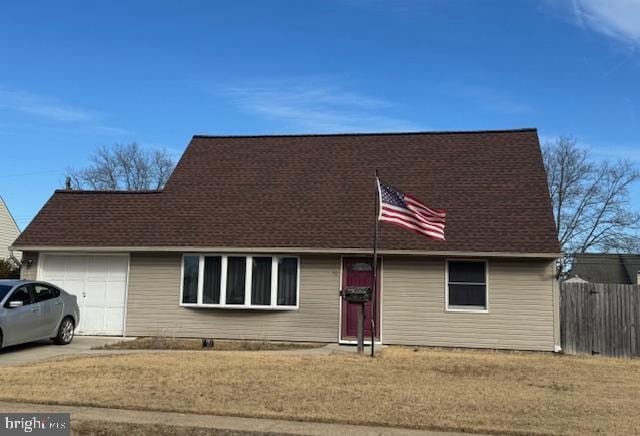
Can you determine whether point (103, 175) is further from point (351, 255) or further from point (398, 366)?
point (398, 366)

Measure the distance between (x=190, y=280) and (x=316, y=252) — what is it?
3583mm

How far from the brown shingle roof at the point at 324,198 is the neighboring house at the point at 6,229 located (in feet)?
66.2

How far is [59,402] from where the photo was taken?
795cm

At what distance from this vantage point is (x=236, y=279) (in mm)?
16531

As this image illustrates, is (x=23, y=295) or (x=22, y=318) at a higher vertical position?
(x=23, y=295)

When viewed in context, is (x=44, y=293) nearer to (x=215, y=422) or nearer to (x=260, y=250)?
(x=260, y=250)

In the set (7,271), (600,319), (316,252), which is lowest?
(600,319)

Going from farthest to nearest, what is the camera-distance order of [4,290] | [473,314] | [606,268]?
[606,268]
[473,314]
[4,290]

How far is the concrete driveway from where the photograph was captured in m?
12.2

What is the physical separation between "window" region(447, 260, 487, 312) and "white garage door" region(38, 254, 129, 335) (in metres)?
8.66

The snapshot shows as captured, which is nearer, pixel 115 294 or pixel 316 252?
pixel 316 252

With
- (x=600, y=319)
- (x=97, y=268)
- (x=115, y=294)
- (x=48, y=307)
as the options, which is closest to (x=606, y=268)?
(x=600, y=319)

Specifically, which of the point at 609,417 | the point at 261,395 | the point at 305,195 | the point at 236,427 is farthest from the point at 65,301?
the point at 609,417

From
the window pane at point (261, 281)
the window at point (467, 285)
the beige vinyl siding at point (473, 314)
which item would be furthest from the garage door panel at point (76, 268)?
the window at point (467, 285)
